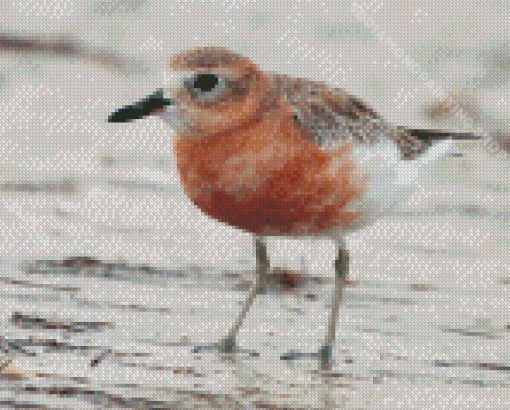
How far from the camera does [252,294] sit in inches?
200

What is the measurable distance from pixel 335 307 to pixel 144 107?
1.14m

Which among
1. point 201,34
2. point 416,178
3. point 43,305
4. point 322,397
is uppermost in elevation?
point 201,34

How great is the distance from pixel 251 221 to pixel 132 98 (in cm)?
512

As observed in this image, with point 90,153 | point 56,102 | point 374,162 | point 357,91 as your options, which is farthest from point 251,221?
point 357,91

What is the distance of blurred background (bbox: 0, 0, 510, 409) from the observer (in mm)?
4914

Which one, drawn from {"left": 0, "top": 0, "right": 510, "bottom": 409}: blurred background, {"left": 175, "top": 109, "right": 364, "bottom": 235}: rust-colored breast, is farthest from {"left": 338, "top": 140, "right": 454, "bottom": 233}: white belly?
{"left": 0, "top": 0, "right": 510, "bottom": 409}: blurred background

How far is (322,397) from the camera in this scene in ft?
13.3

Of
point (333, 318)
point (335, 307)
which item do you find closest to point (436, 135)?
point (335, 307)

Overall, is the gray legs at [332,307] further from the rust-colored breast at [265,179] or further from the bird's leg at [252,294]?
the rust-colored breast at [265,179]

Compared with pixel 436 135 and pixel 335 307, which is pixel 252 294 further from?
pixel 436 135

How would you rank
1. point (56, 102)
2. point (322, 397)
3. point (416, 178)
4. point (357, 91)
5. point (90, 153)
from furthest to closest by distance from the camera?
point (357, 91)
point (56, 102)
point (90, 153)
point (416, 178)
point (322, 397)

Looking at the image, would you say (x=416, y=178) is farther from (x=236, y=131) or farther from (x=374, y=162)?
(x=236, y=131)

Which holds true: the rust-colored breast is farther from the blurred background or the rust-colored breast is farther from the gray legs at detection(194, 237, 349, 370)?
the blurred background

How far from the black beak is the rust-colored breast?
0.64 feet
